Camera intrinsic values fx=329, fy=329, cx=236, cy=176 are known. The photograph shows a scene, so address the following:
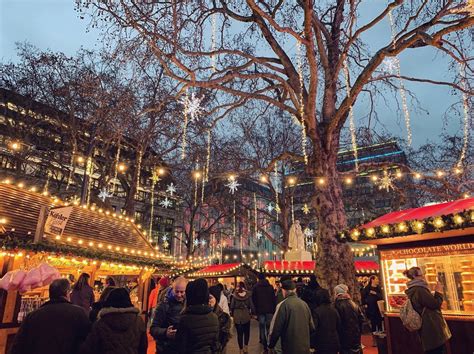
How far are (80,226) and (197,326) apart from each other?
7.05m

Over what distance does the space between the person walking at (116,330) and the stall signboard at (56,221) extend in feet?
15.0

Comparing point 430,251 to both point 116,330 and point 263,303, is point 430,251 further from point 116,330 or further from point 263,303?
A: point 116,330

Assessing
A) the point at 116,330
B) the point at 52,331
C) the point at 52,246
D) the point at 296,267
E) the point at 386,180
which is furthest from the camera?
the point at 296,267

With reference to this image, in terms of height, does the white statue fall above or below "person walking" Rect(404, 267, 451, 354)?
above

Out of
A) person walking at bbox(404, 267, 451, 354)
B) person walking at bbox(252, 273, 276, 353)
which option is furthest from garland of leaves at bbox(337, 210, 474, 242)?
person walking at bbox(252, 273, 276, 353)

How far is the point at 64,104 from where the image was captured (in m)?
17.5

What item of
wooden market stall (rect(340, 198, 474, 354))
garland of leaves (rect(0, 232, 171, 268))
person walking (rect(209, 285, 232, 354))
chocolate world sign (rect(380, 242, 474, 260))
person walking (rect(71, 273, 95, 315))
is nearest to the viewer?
person walking (rect(209, 285, 232, 354))

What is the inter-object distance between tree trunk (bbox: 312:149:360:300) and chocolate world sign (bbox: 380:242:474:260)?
203 cm

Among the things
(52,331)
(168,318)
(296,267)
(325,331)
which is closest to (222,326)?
(168,318)

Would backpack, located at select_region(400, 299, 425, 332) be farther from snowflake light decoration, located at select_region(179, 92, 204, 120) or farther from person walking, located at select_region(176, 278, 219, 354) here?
snowflake light decoration, located at select_region(179, 92, 204, 120)

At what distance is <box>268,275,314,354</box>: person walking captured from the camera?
166 inches

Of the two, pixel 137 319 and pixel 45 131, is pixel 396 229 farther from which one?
pixel 45 131

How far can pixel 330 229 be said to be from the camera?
9773mm

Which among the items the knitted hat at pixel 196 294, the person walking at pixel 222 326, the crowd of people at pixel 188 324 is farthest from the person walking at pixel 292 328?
the knitted hat at pixel 196 294
